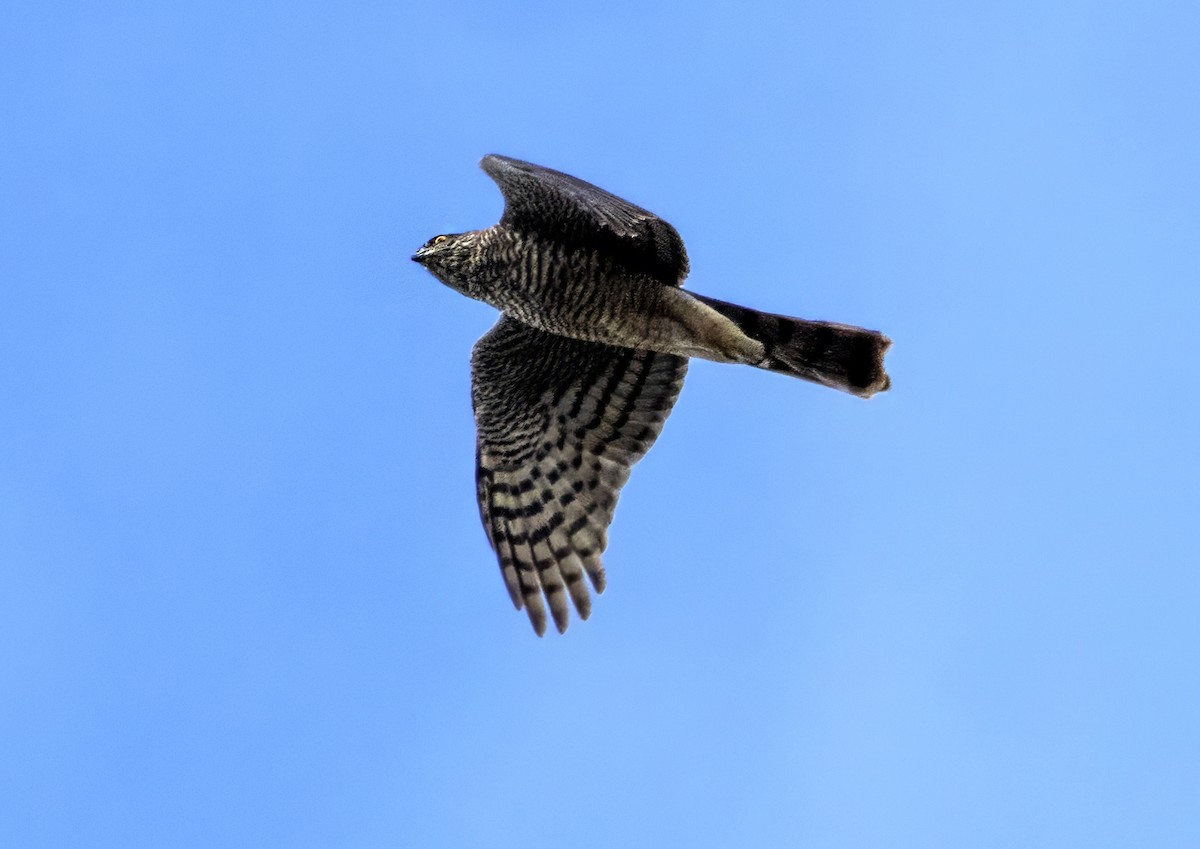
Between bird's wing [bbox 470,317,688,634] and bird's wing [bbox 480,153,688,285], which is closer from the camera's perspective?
bird's wing [bbox 480,153,688,285]

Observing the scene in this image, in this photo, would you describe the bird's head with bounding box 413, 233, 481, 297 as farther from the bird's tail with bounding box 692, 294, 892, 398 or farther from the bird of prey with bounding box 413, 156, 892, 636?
the bird's tail with bounding box 692, 294, 892, 398

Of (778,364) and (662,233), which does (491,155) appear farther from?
(778,364)

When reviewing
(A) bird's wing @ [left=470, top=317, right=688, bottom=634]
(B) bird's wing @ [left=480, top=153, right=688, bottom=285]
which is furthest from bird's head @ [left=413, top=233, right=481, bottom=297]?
(A) bird's wing @ [left=470, top=317, right=688, bottom=634]

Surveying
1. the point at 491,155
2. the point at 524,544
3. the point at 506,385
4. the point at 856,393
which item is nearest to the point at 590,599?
the point at 524,544

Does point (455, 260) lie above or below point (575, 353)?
above

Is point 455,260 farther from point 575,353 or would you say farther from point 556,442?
point 556,442

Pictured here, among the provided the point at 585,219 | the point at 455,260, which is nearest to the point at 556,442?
the point at 455,260

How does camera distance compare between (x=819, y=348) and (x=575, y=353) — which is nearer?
(x=819, y=348)
